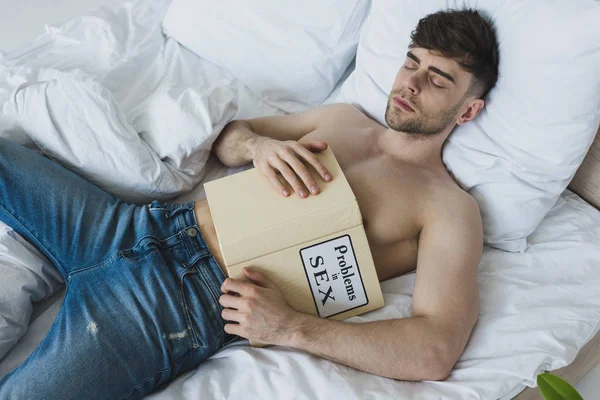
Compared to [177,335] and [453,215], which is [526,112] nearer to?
[453,215]

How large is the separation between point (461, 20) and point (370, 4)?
392mm

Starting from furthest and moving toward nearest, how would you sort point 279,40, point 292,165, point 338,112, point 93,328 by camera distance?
point 279,40 < point 338,112 < point 292,165 < point 93,328

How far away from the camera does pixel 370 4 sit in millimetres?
1457

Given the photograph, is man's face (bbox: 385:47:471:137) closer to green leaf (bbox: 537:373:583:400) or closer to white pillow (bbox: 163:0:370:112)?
white pillow (bbox: 163:0:370:112)

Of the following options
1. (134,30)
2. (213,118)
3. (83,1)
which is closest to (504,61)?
(213,118)

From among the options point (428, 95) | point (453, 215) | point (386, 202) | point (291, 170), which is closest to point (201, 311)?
point (291, 170)

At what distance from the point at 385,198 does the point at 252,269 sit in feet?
1.13

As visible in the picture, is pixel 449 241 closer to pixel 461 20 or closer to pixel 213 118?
pixel 461 20

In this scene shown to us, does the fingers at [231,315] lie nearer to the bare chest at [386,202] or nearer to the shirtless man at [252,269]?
the shirtless man at [252,269]

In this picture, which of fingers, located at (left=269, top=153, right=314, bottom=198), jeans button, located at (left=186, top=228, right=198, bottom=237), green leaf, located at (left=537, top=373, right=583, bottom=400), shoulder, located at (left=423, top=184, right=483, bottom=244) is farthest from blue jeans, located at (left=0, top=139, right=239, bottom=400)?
green leaf, located at (left=537, top=373, right=583, bottom=400)

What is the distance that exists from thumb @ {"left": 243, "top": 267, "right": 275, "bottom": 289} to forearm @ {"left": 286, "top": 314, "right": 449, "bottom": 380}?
0.32ft

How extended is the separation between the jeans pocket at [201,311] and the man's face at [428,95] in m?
0.58

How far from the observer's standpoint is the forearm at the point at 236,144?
48.0 inches

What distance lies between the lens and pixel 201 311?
3.29ft
